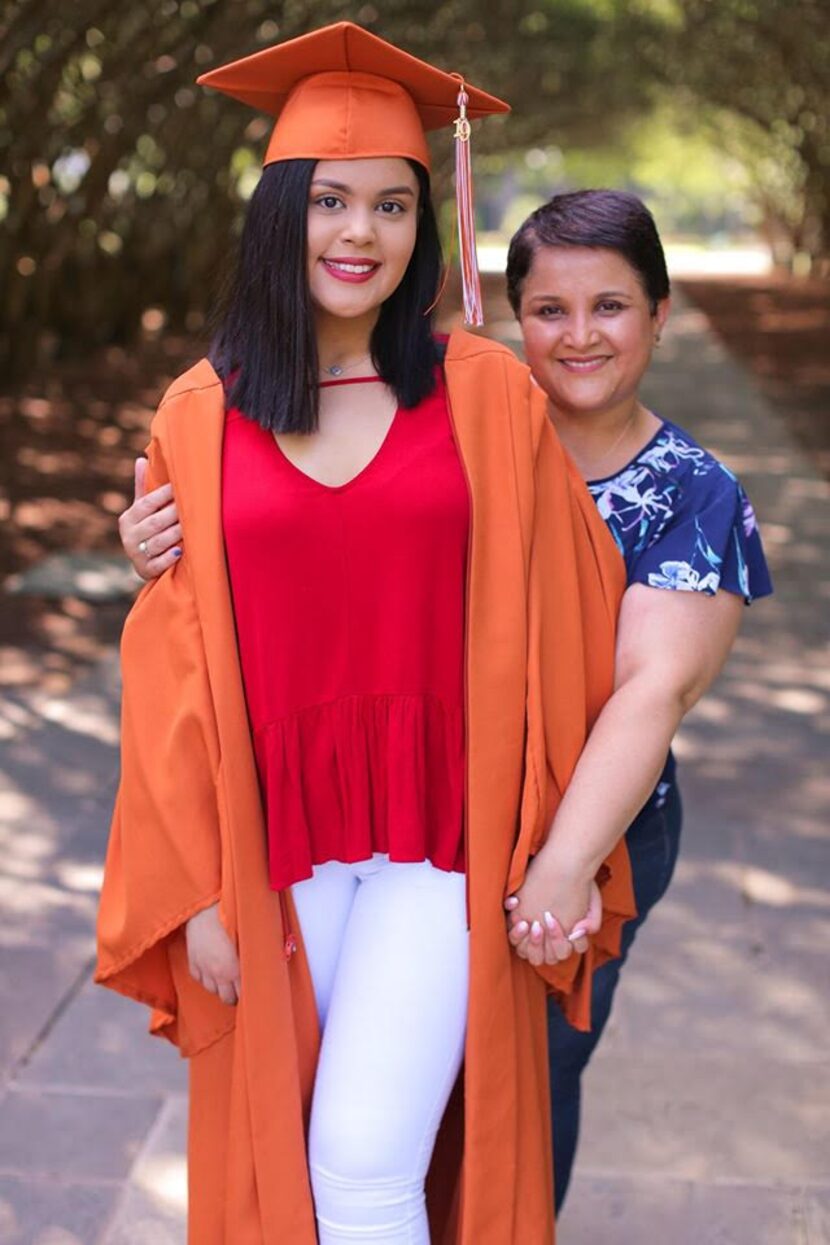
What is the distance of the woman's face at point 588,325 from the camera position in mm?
2268

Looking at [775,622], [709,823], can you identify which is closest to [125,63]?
[775,622]

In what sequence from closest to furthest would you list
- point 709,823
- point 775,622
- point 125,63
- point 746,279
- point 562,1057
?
point 562,1057
point 709,823
point 775,622
point 125,63
point 746,279

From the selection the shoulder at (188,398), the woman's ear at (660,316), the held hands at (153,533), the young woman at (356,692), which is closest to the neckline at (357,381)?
the young woman at (356,692)

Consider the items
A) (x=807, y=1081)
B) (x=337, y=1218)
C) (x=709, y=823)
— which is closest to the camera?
(x=337, y=1218)

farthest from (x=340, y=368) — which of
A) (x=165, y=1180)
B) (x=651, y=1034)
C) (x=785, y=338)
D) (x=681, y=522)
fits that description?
(x=785, y=338)

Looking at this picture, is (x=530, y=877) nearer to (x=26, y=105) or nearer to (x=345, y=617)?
(x=345, y=617)

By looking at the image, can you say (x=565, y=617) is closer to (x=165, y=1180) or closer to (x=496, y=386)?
(x=496, y=386)

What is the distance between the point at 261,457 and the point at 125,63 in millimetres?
13457

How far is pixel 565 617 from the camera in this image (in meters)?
2.09

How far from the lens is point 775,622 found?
719cm

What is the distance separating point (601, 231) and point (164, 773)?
38.6 inches

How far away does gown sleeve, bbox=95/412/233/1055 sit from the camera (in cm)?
→ 208

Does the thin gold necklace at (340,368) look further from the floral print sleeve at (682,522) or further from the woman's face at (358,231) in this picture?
the floral print sleeve at (682,522)

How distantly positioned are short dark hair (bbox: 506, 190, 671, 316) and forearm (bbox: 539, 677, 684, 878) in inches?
24.6
